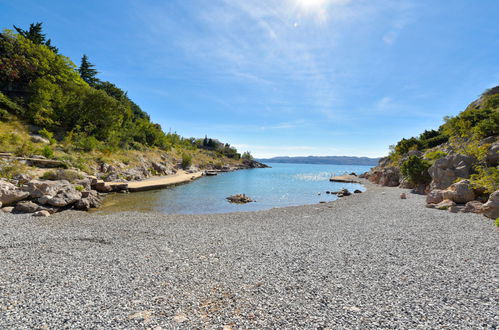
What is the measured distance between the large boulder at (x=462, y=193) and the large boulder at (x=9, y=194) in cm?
2806

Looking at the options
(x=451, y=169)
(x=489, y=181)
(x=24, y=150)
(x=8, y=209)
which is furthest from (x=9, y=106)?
(x=451, y=169)

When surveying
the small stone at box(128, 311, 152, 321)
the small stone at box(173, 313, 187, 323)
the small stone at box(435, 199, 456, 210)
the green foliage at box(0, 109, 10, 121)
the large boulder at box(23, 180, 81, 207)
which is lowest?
the small stone at box(128, 311, 152, 321)

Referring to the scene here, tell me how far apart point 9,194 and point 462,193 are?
93.8 ft

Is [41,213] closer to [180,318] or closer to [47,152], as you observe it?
[180,318]

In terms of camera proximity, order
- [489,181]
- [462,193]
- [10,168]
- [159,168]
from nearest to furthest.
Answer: [489,181]
[462,193]
[10,168]
[159,168]

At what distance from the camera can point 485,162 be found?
15.7 m

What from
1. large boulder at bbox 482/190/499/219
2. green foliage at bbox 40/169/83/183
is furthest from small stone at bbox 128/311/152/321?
green foliage at bbox 40/169/83/183

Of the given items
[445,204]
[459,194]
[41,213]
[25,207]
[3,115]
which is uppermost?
[3,115]

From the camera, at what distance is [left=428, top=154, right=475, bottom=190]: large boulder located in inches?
686

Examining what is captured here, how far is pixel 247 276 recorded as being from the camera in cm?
603

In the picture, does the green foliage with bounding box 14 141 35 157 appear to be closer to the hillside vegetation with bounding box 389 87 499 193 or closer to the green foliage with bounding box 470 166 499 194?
the green foliage with bounding box 470 166 499 194

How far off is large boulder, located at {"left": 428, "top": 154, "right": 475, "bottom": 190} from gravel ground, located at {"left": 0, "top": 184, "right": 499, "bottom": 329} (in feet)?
28.3

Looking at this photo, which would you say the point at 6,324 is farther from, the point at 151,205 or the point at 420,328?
the point at 151,205

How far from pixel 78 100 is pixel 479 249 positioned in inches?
1997
